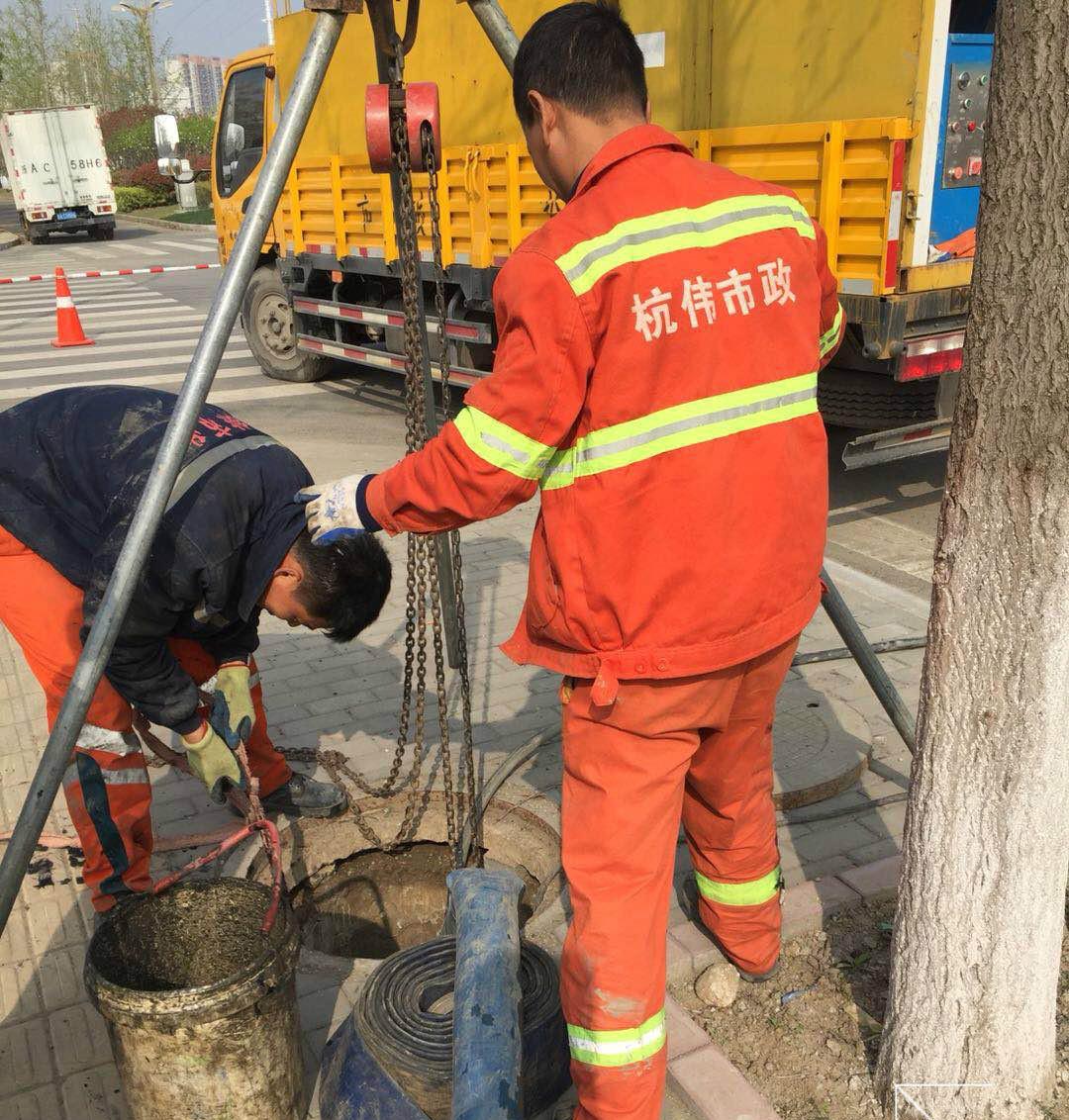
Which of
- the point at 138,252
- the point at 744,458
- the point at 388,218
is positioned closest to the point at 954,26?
the point at 388,218

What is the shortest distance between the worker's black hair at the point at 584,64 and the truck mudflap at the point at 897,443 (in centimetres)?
401

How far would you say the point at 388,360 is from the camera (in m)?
9.28

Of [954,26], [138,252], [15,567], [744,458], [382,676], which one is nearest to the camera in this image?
[744,458]

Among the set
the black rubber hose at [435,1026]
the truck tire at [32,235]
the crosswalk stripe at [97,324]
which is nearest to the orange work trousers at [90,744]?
the black rubber hose at [435,1026]

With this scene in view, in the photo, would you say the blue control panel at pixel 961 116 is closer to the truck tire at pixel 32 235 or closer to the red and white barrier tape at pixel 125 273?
the red and white barrier tape at pixel 125 273

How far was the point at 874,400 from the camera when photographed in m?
6.49

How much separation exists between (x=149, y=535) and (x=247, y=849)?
129 centimetres

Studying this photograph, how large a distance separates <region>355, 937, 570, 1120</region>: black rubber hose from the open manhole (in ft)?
2.46

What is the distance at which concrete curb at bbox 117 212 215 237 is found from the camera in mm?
32000

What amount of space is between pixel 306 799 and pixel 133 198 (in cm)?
4127

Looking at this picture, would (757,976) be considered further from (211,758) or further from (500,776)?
(211,758)

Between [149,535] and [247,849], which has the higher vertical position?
[149,535]

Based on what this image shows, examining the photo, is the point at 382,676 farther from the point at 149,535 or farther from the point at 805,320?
the point at 805,320

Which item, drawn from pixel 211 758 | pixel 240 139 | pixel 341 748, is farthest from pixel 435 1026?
pixel 240 139
